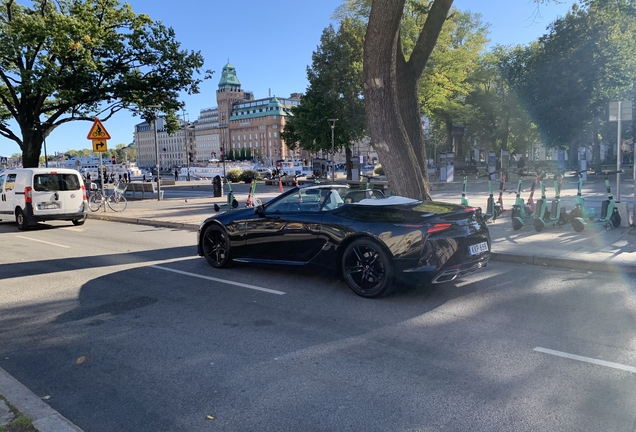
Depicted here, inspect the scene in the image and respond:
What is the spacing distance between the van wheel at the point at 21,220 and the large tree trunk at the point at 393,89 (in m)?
10.9

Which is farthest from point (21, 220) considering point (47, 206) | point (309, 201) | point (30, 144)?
point (30, 144)

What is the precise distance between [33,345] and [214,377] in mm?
2165

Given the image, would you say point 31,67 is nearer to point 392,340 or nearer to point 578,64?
point 392,340

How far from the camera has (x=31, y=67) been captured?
949 inches

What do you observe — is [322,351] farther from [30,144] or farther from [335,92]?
[335,92]

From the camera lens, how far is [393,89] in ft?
33.6

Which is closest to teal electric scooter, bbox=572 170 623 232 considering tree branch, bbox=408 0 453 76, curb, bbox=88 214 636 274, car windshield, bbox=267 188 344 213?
curb, bbox=88 214 636 274

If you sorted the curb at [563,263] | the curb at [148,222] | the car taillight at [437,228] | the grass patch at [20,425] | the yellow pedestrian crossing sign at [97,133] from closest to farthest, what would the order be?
the grass patch at [20,425] < the car taillight at [437,228] < the curb at [563,263] < the curb at [148,222] < the yellow pedestrian crossing sign at [97,133]

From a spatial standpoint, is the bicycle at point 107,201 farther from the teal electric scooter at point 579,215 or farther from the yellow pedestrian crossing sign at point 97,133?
the teal electric scooter at point 579,215

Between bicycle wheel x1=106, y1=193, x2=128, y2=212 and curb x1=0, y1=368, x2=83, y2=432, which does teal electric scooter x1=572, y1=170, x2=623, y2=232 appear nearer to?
curb x1=0, y1=368, x2=83, y2=432

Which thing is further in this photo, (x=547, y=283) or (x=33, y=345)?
(x=547, y=283)

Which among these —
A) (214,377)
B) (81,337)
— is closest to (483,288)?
(214,377)

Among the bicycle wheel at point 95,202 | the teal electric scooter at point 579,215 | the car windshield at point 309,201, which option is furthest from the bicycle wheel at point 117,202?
the teal electric scooter at point 579,215

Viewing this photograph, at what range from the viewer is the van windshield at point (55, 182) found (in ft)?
48.3
